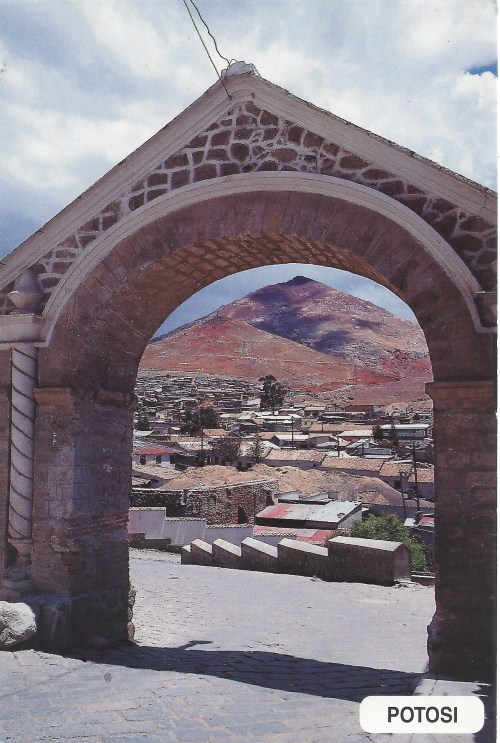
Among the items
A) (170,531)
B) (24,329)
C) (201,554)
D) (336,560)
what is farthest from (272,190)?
(170,531)

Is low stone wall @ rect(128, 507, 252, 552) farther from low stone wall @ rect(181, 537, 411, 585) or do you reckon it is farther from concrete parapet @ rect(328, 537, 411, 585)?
concrete parapet @ rect(328, 537, 411, 585)

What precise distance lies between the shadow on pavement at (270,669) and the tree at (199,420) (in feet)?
194

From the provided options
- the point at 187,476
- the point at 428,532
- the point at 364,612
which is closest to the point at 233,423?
the point at 187,476

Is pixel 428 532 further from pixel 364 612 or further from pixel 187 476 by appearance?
pixel 364 612

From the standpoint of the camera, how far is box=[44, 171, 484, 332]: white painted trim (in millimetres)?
5047

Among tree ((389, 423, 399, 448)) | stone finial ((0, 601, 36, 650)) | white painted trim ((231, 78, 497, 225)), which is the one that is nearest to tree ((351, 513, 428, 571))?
stone finial ((0, 601, 36, 650))

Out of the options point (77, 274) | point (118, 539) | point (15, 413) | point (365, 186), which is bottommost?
point (118, 539)

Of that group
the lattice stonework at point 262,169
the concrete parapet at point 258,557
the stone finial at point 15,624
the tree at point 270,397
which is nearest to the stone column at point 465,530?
the lattice stonework at point 262,169

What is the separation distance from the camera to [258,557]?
11.6 m

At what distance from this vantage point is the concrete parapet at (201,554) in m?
12.9

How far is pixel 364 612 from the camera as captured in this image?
8.25 m

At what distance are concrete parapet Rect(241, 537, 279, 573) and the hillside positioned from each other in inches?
3319

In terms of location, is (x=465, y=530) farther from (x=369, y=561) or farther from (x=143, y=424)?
(x=143, y=424)

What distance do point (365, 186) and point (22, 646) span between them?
14.4ft
